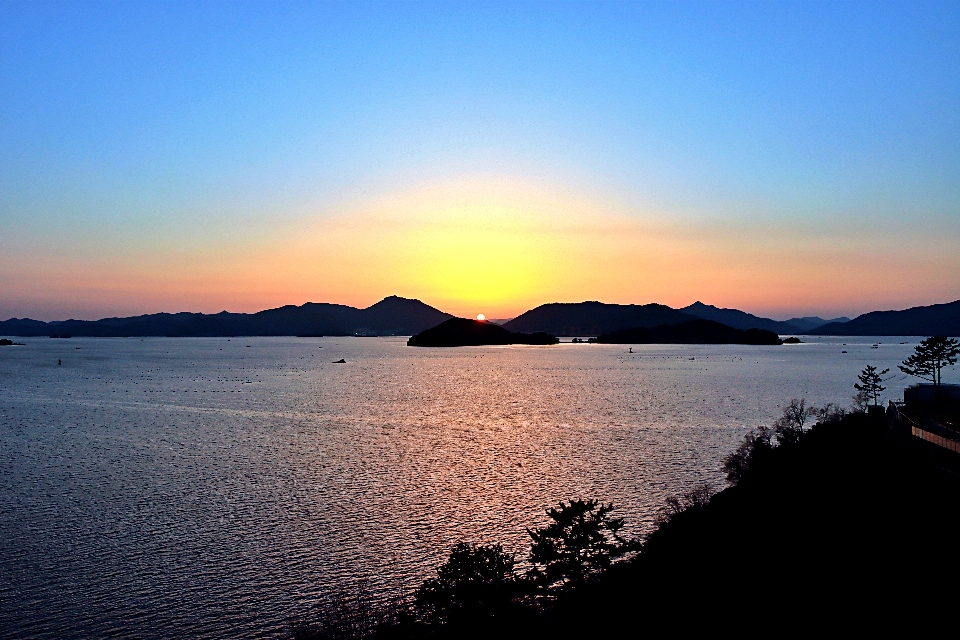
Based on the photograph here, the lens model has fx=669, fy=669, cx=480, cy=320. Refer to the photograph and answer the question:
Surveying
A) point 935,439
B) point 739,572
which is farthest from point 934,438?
point 739,572

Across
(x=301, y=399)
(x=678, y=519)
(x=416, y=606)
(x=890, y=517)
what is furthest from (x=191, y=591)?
(x=301, y=399)

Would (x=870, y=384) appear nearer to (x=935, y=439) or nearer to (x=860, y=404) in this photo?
(x=860, y=404)

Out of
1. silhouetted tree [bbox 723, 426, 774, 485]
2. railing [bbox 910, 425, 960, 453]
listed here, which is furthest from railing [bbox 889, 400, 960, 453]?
silhouetted tree [bbox 723, 426, 774, 485]

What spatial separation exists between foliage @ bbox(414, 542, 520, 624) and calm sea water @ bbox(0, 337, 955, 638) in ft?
21.4

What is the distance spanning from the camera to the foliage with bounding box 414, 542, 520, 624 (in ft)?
71.6

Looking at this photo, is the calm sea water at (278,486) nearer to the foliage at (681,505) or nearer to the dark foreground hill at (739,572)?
the foliage at (681,505)

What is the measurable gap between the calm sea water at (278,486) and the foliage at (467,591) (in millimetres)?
6526

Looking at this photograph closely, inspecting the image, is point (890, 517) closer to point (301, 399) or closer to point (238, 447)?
point (238, 447)

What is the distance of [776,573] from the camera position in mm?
27828

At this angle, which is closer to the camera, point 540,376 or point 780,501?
point 780,501

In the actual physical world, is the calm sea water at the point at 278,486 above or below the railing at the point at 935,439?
below

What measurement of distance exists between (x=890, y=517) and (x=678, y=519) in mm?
10091

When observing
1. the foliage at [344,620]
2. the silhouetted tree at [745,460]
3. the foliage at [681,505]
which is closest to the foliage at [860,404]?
the silhouetted tree at [745,460]

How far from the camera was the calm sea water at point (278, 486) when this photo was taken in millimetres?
27734
